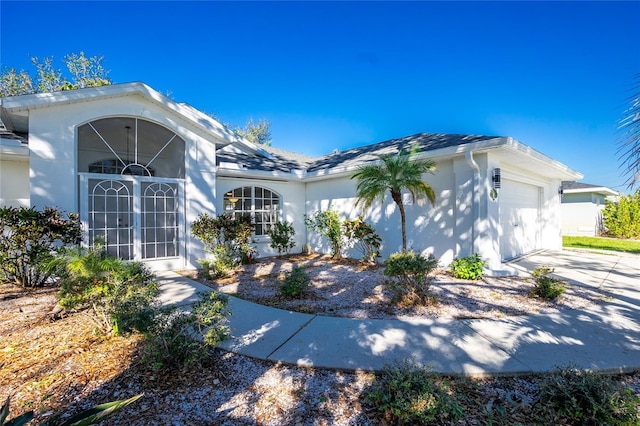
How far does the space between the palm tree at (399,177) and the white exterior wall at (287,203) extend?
3.87 m

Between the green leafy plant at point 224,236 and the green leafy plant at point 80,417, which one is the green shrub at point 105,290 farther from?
the green leafy plant at point 224,236

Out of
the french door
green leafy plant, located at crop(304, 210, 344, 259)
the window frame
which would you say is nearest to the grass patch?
green leafy plant, located at crop(304, 210, 344, 259)

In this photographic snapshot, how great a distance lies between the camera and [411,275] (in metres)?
5.00

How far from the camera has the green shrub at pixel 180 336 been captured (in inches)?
112

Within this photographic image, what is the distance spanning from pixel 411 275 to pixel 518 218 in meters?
7.44

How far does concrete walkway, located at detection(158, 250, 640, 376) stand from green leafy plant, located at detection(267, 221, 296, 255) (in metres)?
5.12

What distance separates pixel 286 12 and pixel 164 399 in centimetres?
1062

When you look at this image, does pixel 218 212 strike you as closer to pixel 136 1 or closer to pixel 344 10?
pixel 136 1

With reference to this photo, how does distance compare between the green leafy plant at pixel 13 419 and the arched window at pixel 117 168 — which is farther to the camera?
the arched window at pixel 117 168

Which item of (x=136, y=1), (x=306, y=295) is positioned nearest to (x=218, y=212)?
(x=306, y=295)

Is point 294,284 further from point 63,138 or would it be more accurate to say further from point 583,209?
point 583,209

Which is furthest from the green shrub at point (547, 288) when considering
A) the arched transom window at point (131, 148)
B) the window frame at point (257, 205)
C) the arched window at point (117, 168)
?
the arched window at point (117, 168)

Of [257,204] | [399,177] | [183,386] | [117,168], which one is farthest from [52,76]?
[183,386]

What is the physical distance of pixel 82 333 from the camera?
12.2 ft
